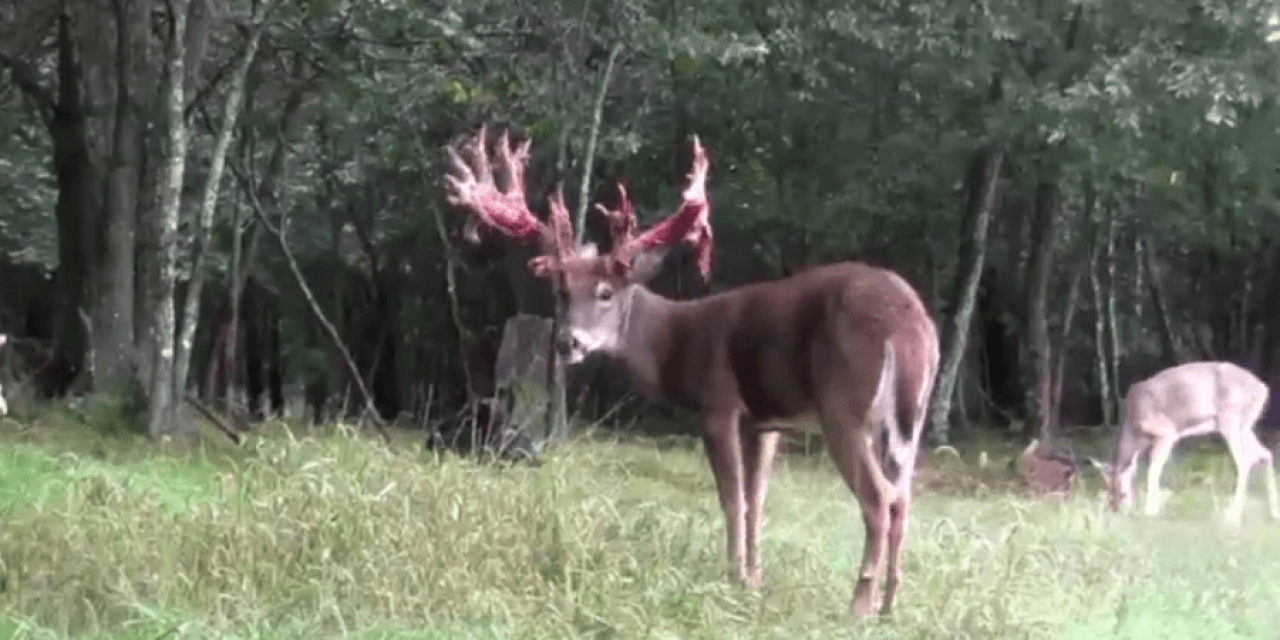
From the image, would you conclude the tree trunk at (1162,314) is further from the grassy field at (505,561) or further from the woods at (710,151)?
the grassy field at (505,561)

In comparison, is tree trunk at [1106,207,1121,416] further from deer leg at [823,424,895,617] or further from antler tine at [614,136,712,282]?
deer leg at [823,424,895,617]

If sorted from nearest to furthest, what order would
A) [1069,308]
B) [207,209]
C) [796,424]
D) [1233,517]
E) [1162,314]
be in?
1. [796,424]
2. [1233,517]
3. [207,209]
4. [1069,308]
5. [1162,314]

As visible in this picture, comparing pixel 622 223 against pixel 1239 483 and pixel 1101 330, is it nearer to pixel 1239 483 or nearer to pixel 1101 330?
pixel 1239 483

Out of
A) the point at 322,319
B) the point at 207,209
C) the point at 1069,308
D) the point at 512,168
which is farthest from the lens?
the point at 1069,308

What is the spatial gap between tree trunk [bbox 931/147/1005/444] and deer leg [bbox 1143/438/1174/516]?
3.03 metres

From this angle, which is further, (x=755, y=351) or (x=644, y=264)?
(x=644, y=264)

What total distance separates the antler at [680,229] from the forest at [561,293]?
0.04 metres

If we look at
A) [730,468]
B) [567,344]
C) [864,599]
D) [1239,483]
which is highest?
[567,344]

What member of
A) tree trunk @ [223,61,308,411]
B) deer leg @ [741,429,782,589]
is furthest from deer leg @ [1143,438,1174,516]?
tree trunk @ [223,61,308,411]

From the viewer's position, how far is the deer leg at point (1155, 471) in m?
8.91

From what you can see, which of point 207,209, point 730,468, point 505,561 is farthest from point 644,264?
point 207,209

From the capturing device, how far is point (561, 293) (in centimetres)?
637

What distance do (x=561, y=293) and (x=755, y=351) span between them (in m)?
0.82

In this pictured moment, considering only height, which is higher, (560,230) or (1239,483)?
(560,230)
